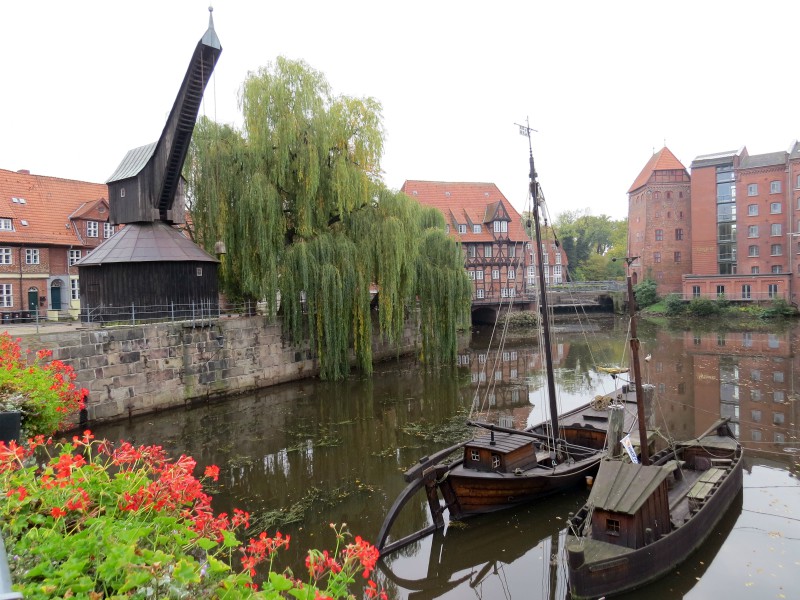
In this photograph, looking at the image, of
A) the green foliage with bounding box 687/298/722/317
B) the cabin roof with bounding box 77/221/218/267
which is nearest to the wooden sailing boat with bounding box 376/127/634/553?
the cabin roof with bounding box 77/221/218/267

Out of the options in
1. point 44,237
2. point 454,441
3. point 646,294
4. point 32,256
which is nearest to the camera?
point 454,441

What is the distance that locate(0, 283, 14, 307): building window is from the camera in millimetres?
25281

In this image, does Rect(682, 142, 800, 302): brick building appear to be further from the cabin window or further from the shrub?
the shrub

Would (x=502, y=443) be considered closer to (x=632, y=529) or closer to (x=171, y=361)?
(x=632, y=529)

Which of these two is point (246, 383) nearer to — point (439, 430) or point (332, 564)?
point (439, 430)

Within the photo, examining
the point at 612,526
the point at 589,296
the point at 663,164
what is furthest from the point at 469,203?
the point at 612,526

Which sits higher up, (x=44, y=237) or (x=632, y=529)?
(x=44, y=237)

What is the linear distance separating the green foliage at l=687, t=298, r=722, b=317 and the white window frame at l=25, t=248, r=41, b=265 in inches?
1784

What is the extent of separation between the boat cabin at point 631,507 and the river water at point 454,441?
0.73m

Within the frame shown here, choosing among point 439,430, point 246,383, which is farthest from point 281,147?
point 439,430

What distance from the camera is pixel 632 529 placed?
7.34 m

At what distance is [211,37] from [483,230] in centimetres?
3360

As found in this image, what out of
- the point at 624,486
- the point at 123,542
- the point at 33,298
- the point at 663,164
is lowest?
the point at 624,486

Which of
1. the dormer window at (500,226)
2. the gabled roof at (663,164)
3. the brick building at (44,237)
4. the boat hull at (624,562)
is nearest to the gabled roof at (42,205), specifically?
the brick building at (44,237)
